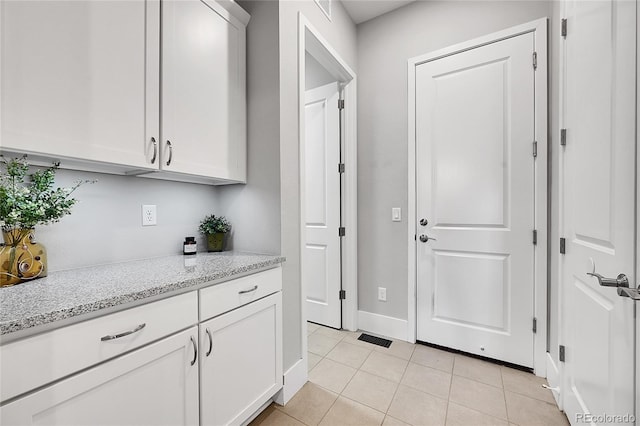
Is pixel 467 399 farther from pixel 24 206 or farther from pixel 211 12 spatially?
pixel 211 12

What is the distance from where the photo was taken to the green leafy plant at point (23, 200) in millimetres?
926

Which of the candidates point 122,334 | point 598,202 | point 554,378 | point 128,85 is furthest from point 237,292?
point 554,378

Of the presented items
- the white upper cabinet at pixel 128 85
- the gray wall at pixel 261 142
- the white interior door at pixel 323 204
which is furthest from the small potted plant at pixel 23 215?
the white interior door at pixel 323 204

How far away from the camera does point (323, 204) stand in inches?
102

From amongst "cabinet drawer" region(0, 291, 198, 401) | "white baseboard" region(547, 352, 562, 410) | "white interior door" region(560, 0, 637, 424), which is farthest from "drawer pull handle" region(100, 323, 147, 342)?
"white baseboard" region(547, 352, 562, 410)

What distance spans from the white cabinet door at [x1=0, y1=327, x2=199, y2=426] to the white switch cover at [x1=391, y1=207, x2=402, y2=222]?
1.76m

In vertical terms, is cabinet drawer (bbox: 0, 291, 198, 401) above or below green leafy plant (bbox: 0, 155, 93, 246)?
below

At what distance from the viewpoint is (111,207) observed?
4.34 ft

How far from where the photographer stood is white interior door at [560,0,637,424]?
3.04 ft

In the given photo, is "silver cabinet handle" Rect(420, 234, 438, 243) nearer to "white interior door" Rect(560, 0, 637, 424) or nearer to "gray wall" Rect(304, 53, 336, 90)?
"white interior door" Rect(560, 0, 637, 424)

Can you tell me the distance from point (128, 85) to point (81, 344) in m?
0.98

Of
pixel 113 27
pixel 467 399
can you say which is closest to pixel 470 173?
pixel 467 399

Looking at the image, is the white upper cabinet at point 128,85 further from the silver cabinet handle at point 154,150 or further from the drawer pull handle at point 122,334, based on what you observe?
the drawer pull handle at point 122,334

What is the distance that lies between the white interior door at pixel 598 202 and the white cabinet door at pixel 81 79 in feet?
6.05
